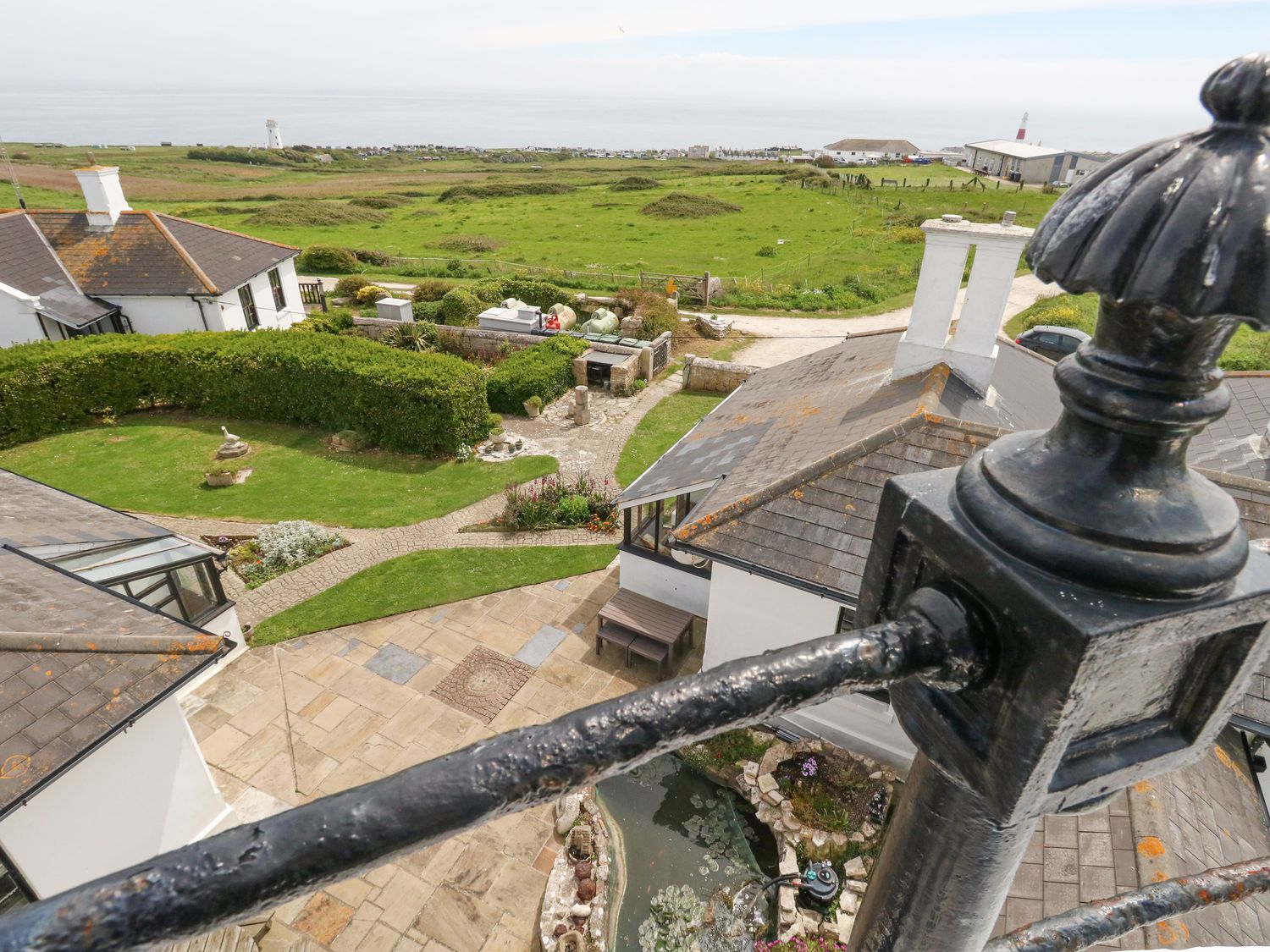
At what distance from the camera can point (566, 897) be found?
331 inches

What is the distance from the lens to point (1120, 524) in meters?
0.97

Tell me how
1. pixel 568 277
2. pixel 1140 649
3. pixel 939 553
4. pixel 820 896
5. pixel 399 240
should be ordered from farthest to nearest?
pixel 399 240
pixel 568 277
pixel 820 896
pixel 939 553
pixel 1140 649

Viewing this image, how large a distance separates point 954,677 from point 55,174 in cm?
11969

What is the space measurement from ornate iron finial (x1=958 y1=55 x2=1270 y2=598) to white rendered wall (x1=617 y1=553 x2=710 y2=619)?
11.3 meters

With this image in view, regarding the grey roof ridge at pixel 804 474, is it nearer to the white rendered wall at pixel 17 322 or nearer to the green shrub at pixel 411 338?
the green shrub at pixel 411 338

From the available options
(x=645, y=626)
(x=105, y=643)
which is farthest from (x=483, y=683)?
(x=105, y=643)

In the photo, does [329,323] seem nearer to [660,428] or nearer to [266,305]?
[266,305]

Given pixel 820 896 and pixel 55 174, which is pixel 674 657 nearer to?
pixel 820 896

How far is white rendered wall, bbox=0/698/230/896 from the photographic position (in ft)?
22.3

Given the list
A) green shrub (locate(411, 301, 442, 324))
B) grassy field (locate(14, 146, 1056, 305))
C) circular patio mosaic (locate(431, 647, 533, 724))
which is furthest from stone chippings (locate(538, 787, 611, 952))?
grassy field (locate(14, 146, 1056, 305))

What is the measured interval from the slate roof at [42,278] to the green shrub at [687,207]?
45599 millimetres

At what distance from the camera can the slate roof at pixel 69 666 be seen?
21.0 ft

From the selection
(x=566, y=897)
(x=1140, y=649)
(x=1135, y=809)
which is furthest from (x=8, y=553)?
(x=1135, y=809)

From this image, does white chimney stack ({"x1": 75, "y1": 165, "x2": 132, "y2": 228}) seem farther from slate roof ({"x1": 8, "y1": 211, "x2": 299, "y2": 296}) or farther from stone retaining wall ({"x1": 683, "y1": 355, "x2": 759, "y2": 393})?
stone retaining wall ({"x1": 683, "y1": 355, "x2": 759, "y2": 393})
